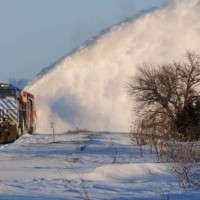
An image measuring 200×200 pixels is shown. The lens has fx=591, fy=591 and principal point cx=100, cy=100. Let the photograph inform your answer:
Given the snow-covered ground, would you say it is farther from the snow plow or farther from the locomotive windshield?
the locomotive windshield

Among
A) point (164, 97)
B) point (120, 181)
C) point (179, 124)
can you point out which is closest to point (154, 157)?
point (120, 181)

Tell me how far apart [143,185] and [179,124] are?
1118 inches

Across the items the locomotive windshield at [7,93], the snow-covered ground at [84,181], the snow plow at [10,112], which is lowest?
the snow-covered ground at [84,181]

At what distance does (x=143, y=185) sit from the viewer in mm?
12164

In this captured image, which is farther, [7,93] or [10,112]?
[7,93]

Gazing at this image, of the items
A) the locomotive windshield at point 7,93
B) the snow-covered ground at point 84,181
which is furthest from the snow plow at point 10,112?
the snow-covered ground at point 84,181

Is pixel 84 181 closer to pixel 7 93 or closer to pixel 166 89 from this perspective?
pixel 7 93

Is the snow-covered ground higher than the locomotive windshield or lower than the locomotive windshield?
lower

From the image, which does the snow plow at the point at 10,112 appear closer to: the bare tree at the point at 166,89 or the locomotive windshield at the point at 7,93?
the locomotive windshield at the point at 7,93

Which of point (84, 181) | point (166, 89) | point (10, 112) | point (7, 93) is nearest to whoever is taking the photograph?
point (84, 181)

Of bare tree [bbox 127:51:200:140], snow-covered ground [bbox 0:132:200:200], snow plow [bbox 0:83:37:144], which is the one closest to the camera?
snow-covered ground [bbox 0:132:200:200]

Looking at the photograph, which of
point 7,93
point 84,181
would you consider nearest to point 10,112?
point 7,93

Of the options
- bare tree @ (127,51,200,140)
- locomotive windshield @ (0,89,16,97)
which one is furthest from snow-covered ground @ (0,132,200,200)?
bare tree @ (127,51,200,140)

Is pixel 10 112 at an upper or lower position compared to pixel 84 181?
upper
